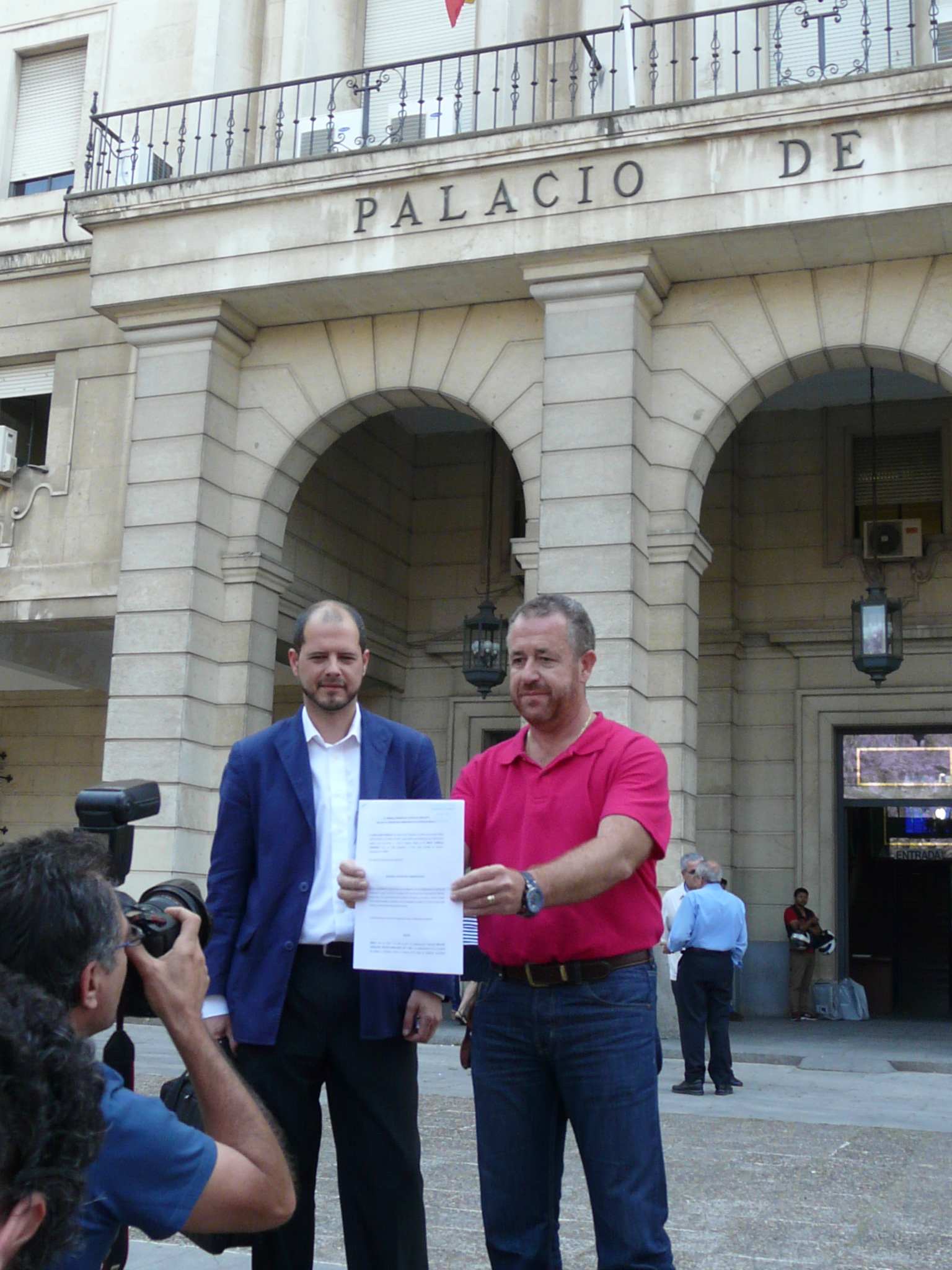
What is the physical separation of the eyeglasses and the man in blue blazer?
130 centimetres

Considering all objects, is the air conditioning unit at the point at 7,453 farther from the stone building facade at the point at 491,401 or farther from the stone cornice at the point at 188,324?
the stone cornice at the point at 188,324

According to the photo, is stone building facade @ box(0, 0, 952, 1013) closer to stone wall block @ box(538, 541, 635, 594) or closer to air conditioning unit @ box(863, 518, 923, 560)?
stone wall block @ box(538, 541, 635, 594)

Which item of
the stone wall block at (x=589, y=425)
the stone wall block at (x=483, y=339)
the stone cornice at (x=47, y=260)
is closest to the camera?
the stone wall block at (x=589, y=425)

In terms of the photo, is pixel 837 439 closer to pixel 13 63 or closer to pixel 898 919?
pixel 898 919

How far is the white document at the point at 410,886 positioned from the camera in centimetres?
339

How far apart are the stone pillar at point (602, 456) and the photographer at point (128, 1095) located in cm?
982

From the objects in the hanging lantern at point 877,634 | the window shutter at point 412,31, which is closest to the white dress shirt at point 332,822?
the hanging lantern at point 877,634

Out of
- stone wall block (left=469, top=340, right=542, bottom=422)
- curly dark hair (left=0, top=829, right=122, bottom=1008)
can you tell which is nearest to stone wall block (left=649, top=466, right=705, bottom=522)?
stone wall block (left=469, top=340, right=542, bottom=422)

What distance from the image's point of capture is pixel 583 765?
11.9ft

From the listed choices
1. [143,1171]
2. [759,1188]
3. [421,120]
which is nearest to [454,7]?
[421,120]

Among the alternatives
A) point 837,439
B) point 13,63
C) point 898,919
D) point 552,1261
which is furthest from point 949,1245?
point 13,63

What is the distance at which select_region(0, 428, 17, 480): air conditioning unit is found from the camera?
15438 mm

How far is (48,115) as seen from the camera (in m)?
17.1

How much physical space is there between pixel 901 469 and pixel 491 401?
608cm
